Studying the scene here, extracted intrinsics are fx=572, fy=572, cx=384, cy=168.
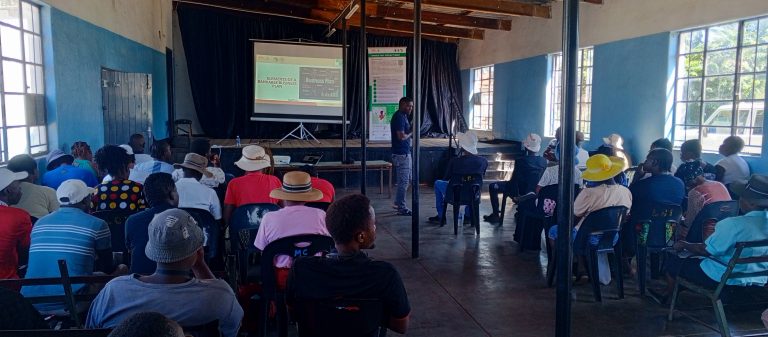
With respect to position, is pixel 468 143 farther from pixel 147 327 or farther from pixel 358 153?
pixel 147 327

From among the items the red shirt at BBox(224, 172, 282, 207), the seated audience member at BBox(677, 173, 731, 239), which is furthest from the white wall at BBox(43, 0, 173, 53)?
the seated audience member at BBox(677, 173, 731, 239)

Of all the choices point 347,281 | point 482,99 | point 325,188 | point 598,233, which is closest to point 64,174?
point 325,188

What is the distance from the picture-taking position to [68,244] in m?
2.63

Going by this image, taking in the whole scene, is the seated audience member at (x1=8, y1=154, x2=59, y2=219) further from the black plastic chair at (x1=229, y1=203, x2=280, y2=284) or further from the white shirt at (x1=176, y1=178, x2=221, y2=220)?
the black plastic chair at (x1=229, y1=203, x2=280, y2=284)

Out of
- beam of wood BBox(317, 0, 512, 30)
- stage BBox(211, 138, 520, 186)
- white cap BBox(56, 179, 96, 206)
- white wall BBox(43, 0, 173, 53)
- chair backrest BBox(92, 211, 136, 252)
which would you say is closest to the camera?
white cap BBox(56, 179, 96, 206)

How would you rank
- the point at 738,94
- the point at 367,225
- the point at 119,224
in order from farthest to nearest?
1. the point at 738,94
2. the point at 119,224
3. the point at 367,225

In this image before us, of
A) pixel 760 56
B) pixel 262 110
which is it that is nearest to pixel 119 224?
pixel 760 56

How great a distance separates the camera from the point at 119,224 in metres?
3.32

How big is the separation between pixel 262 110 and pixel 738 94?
7950mm

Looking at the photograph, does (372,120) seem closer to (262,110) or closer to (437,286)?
(262,110)

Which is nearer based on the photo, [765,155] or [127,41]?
[765,155]

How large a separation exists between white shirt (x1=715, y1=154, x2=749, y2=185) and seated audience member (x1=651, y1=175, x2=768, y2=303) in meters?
2.40

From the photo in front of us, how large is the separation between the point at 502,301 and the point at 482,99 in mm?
9537

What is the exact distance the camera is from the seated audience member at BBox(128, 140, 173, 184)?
4.45 m
